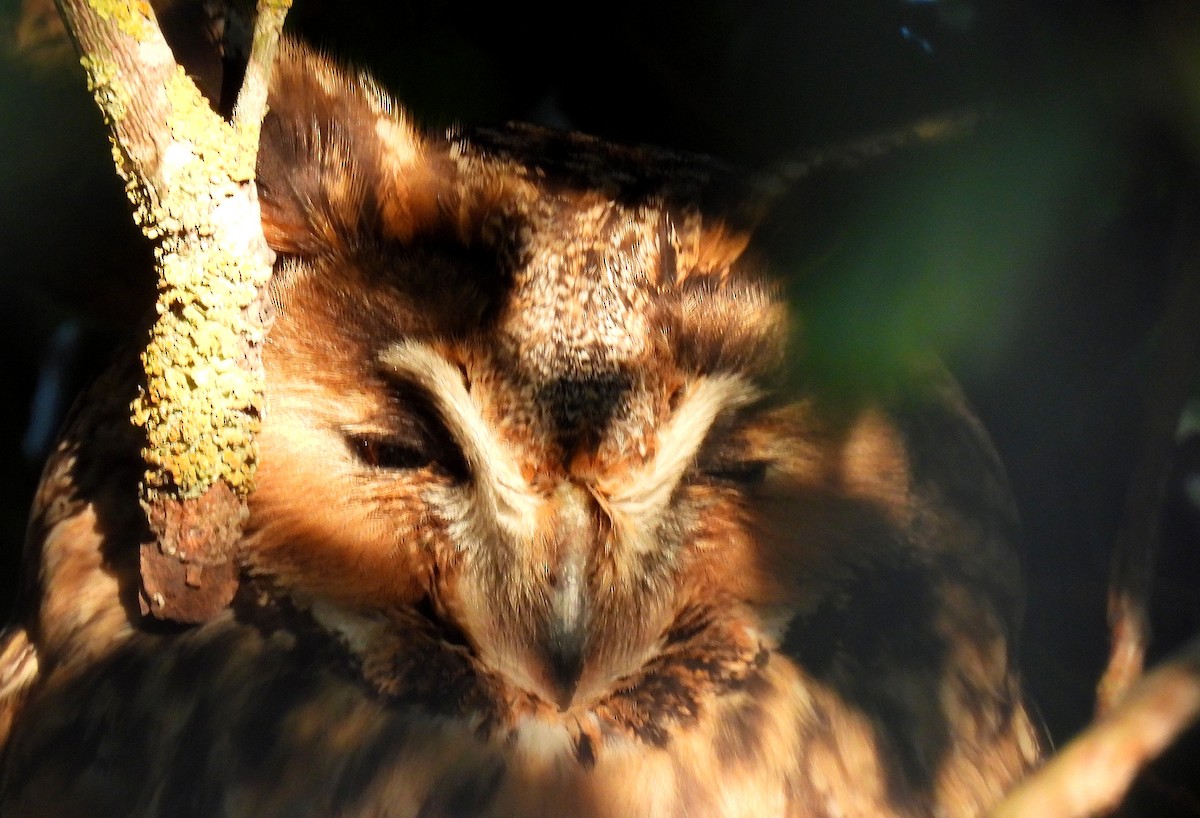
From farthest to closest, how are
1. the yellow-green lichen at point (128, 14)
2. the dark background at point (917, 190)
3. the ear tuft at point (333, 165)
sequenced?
the dark background at point (917, 190)
the ear tuft at point (333, 165)
the yellow-green lichen at point (128, 14)

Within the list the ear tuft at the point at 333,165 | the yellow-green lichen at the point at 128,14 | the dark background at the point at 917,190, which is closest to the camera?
the yellow-green lichen at the point at 128,14

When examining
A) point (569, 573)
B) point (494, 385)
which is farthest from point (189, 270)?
point (569, 573)

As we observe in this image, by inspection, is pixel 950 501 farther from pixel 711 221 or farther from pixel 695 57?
pixel 695 57

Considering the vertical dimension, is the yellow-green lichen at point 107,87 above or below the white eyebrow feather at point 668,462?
above

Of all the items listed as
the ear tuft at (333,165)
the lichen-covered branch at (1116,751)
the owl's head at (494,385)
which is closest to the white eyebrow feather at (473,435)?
the owl's head at (494,385)

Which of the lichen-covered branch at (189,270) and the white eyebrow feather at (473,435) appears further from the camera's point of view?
the white eyebrow feather at (473,435)

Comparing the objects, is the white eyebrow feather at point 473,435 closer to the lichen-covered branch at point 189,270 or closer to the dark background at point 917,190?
the lichen-covered branch at point 189,270

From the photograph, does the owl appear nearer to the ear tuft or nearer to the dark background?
the ear tuft

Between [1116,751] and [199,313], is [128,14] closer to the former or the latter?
[199,313]
